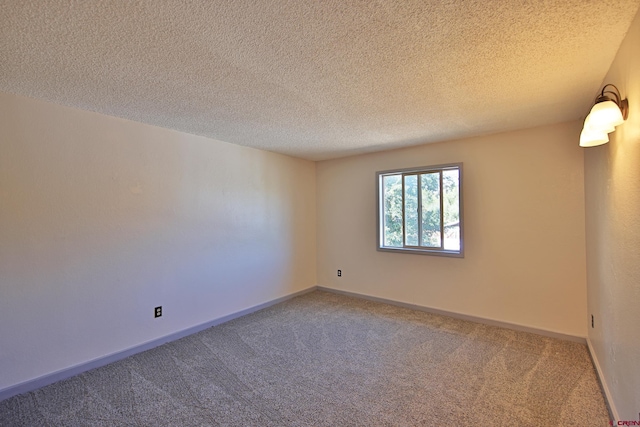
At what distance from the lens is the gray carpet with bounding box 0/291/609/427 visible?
1852 mm

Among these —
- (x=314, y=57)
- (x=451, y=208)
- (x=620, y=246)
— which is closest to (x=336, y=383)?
(x=620, y=246)

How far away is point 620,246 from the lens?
1708mm

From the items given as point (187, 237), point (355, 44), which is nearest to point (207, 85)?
point (355, 44)

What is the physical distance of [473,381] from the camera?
222 centimetres

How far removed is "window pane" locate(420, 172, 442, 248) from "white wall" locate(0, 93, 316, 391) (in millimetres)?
2260

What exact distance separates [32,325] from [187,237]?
138 cm

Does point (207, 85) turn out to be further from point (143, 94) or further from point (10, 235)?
point (10, 235)

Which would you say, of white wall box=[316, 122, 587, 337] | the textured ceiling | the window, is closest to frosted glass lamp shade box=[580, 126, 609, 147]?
the textured ceiling

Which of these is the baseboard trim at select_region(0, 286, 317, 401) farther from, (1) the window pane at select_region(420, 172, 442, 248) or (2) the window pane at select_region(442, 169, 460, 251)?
(2) the window pane at select_region(442, 169, 460, 251)

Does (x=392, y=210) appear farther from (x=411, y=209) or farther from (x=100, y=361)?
(x=100, y=361)

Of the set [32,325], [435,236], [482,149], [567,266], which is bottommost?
[32,325]

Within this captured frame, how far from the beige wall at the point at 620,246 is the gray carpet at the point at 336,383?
33 cm

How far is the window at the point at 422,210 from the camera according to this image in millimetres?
3652

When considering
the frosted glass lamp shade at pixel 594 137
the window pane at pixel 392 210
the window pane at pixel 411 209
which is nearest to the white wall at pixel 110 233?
the window pane at pixel 392 210
